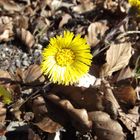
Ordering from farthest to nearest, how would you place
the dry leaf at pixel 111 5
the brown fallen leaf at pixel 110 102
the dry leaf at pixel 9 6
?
the dry leaf at pixel 111 5 → the dry leaf at pixel 9 6 → the brown fallen leaf at pixel 110 102

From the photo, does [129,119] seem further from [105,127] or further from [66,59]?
[66,59]

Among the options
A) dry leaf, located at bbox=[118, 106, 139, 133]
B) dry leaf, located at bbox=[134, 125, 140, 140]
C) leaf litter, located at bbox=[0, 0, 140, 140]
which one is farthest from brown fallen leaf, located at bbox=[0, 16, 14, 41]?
dry leaf, located at bbox=[134, 125, 140, 140]

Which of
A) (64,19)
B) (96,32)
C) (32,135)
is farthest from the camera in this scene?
(64,19)

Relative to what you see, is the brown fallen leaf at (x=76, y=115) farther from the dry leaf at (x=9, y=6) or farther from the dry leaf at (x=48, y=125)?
the dry leaf at (x=9, y=6)

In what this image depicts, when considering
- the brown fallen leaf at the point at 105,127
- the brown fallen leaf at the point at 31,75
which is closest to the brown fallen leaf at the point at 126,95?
the brown fallen leaf at the point at 105,127

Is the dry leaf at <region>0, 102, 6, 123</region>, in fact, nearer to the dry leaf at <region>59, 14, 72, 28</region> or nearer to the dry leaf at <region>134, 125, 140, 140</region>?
the dry leaf at <region>134, 125, 140, 140</region>

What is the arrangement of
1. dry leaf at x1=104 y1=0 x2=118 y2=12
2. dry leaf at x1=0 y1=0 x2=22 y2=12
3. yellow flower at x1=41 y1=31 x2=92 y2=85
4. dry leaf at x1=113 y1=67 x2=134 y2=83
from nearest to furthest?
yellow flower at x1=41 y1=31 x2=92 y2=85 < dry leaf at x1=113 y1=67 x2=134 y2=83 < dry leaf at x1=0 y1=0 x2=22 y2=12 < dry leaf at x1=104 y1=0 x2=118 y2=12

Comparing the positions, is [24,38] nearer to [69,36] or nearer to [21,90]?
[21,90]

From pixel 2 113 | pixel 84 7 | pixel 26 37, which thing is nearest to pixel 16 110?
pixel 2 113
